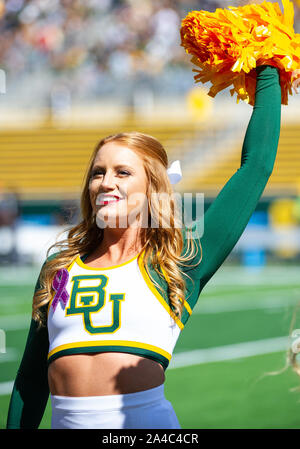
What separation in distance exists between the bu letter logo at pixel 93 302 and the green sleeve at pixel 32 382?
0.18 meters

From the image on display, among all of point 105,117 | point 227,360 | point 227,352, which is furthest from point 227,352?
point 105,117

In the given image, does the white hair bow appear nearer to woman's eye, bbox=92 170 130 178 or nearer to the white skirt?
woman's eye, bbox=92 170 130 178

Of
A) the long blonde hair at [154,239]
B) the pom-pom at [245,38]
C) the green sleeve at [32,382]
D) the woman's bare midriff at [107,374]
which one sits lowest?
the green sleeve at [32,382]

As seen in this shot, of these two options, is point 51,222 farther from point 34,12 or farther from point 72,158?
point 34,12

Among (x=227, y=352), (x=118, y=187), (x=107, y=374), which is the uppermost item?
(x=118, y=187)

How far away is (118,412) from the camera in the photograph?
1.46m

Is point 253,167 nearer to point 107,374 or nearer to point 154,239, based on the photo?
point 154,239

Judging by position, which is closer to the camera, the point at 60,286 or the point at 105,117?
the point at 60,286

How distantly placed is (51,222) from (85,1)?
21.8ft

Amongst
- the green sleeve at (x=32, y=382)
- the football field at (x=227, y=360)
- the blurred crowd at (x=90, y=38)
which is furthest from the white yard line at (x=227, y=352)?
the blurred crowd at (x=90, y=38)

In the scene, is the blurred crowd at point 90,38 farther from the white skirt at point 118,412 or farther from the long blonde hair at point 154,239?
the white skirt at point 118,412

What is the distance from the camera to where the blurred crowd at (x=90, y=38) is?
1838 cm

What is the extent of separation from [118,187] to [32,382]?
21.6 inches

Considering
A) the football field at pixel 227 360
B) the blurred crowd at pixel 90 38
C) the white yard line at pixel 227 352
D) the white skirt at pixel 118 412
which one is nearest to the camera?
the white skirt at pixel 118 412
